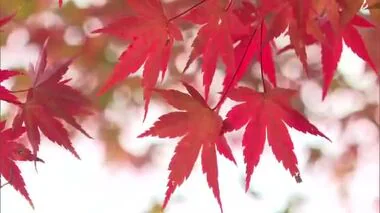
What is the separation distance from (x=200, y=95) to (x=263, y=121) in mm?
83

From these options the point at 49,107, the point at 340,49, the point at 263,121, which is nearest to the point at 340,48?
the point at 340,49

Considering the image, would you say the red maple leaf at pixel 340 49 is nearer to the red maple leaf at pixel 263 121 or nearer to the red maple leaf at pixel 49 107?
the red maple leaf at pixel 263 121

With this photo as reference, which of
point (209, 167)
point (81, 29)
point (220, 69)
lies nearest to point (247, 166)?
point (209, 167)

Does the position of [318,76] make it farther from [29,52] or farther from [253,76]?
[29,52]

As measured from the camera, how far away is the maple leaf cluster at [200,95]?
2.30ft

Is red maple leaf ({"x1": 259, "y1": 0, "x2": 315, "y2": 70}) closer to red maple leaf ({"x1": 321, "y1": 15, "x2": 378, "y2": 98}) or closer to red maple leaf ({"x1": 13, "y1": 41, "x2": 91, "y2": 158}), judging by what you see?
red maple leaf ({"x1": 321, "y1": 15, "x2": 378, "y2": 98})

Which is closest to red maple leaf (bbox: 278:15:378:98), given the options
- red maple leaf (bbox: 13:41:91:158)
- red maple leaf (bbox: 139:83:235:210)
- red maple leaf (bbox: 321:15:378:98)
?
red maple leaf (bbox: 321:15:378:98)

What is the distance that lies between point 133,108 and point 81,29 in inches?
9.6

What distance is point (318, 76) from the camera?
1.78 metres

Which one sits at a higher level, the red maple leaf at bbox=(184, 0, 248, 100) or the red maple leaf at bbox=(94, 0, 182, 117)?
the red maple leaf at bbox=(94, 0, 182, 117)

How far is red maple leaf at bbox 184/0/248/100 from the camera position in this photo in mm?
706

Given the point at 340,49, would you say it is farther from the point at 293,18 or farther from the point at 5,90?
the point at 5,90

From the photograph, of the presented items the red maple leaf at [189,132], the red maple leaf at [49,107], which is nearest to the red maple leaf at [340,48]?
the red maple leaf at [189,132]

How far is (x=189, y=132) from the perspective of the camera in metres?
0.72
